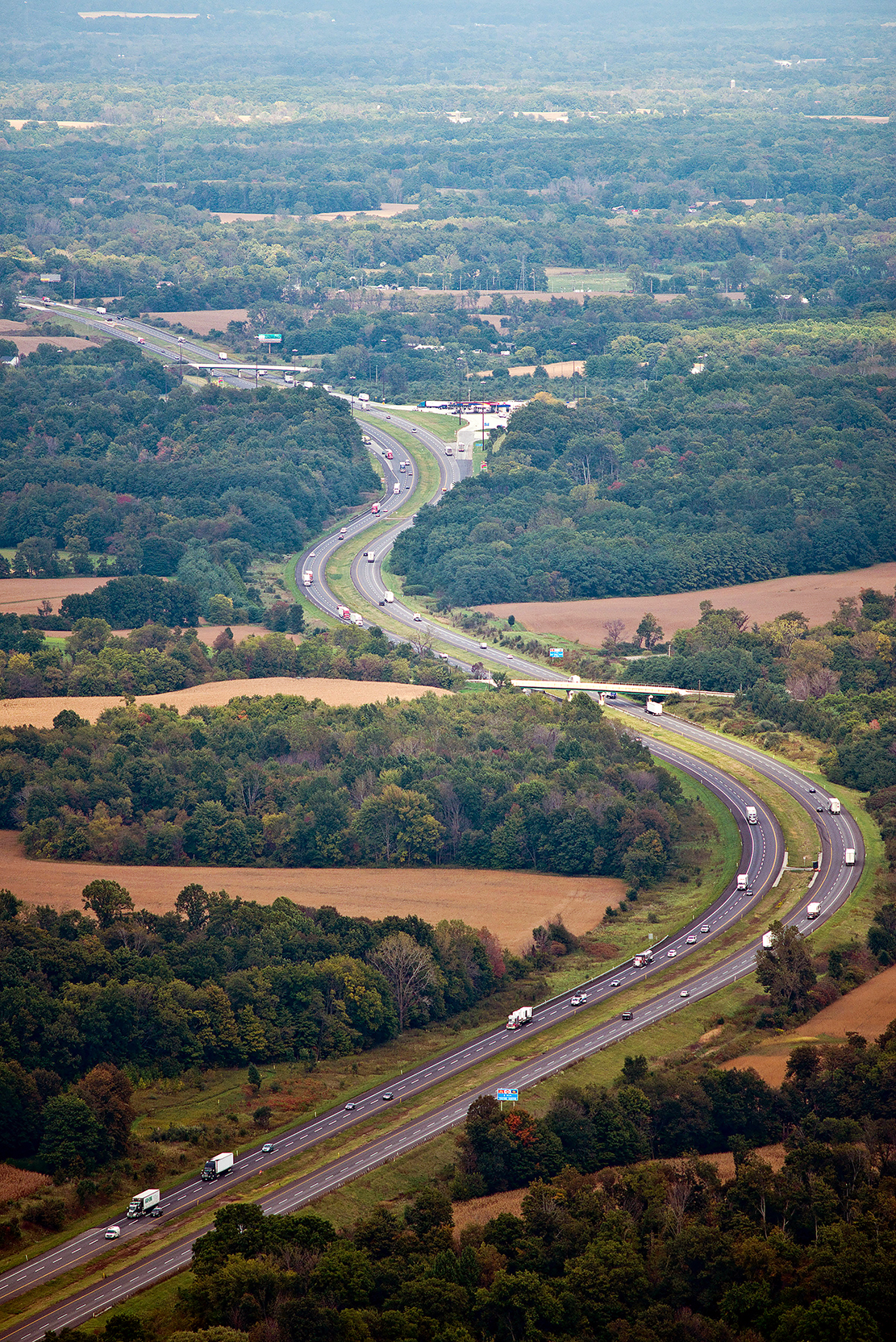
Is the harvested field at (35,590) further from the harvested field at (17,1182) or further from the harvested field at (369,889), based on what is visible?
the harvested field at (17,1182)

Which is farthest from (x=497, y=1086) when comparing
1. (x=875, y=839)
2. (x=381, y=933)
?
(x=875, y=839)

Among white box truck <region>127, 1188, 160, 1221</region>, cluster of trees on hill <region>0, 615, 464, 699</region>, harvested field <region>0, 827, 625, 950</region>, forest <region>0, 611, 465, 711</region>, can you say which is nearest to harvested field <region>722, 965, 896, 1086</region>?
harvested field <region>0, 827, 625, 950</region>

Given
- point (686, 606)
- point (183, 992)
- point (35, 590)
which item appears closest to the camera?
point (183, 992)

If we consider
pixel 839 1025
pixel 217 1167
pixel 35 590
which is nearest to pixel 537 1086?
pixel 217 1167

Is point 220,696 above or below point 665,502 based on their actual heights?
below

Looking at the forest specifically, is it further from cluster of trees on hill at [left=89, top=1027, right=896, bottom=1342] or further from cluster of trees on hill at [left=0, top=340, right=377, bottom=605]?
cluster of trees on hill at [left=89, top=1027, right=896, bottom=1342]

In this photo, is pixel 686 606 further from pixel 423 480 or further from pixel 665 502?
pixel 423 480
